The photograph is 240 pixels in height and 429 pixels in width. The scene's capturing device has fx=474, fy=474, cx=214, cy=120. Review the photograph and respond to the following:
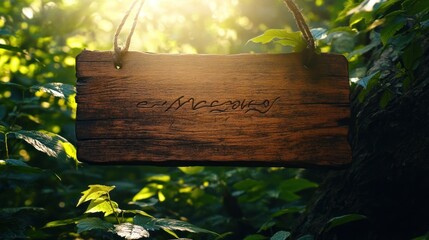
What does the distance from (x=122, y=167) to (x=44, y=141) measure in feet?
6.09

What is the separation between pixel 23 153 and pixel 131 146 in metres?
1.97

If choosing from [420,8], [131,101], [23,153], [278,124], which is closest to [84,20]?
[23,153]

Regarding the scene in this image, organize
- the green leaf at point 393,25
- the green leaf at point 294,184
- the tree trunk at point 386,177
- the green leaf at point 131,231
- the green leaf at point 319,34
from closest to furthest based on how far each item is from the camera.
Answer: the green leaf at point 131,231 → the green leaf at point 393,25 → the tree trunk at point 386,177 → the green leaf at point 319,34 → the green leaf at point 294,184

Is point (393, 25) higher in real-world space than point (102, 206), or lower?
higher

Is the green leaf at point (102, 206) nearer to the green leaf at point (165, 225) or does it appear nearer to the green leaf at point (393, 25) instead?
the green leaf at point (165, 225)

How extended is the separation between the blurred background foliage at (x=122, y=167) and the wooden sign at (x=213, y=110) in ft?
0.65

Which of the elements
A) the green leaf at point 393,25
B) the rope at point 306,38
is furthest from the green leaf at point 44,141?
the green leaf at point 393,25

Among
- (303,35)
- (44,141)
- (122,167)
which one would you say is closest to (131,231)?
(44,141)

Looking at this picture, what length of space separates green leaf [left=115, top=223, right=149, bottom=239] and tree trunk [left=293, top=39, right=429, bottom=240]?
55cm

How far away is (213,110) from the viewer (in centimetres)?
139

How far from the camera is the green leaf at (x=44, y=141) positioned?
4.59 ft

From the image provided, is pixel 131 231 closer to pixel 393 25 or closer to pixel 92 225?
pixel 92 225

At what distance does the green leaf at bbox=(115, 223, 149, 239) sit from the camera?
1233 millimetres

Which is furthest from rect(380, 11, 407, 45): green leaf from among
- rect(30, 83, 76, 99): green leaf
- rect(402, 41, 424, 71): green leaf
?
rect(30, 83, 76, 99): green leaf
